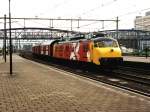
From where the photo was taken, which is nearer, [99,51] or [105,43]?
[99,51]

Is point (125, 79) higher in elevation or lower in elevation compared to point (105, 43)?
lower

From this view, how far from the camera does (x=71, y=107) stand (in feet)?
37.5

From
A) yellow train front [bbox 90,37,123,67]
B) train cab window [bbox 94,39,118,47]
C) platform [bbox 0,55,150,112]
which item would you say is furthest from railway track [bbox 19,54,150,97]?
train cab window [bbox 94,39,118,47]

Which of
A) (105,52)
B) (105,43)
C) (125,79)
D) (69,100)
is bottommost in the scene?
(125,79)

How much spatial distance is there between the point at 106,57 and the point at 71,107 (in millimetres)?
16396

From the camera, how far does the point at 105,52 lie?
27.8m

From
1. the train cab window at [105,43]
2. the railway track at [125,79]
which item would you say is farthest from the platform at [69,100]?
the train cab window at [105,43]

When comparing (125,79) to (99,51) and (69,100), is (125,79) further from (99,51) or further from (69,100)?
(69,100)

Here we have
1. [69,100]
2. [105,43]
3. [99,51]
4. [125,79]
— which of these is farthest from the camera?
[105,43]

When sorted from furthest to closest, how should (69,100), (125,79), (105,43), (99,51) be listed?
(105,43) < (99,51) < (125,79) < (69,100)

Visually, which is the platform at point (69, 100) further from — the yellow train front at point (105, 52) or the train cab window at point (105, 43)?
Result: the train cab window at point (105, 43)

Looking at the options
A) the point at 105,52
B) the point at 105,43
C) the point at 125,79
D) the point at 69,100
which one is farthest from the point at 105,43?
the point at 69,100

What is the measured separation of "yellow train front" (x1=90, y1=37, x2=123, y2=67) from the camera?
27578 mm

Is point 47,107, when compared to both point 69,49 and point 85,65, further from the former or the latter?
point 69,49
